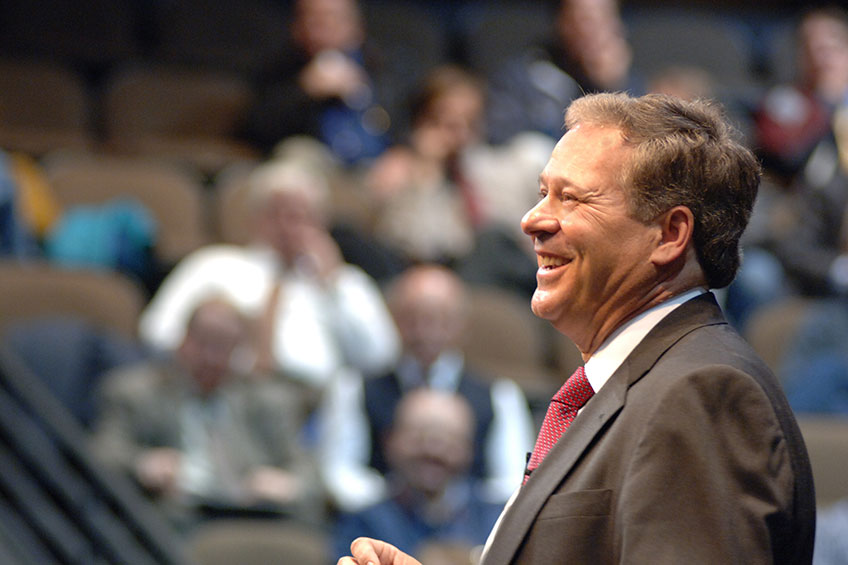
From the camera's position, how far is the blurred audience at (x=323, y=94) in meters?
4.37

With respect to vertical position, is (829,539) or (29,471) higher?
(29,471)

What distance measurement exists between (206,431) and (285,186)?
2.64 feet

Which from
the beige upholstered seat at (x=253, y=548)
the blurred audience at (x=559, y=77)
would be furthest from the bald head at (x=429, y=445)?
the blurred audience at (x=559, y=77)

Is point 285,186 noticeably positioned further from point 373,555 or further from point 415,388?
point 373,555

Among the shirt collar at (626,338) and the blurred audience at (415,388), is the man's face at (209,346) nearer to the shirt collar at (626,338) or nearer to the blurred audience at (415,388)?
the blurred audience at (415,388)

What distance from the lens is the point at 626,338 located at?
3.68 ft

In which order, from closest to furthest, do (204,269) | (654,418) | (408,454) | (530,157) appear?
(654,418) < (408,454) < (204,269) < (530,157)

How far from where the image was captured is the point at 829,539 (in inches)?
98.3

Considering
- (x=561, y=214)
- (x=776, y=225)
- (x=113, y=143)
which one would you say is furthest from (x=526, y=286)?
(x=561, y=214)

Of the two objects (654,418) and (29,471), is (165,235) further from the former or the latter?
(654,418)

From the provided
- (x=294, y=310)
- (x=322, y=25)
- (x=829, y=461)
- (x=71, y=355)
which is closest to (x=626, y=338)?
(x=829, y=461)

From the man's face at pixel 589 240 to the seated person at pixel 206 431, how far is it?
1943 mm

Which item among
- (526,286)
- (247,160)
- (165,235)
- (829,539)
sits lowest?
(829,539)

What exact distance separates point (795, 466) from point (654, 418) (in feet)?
0.41
